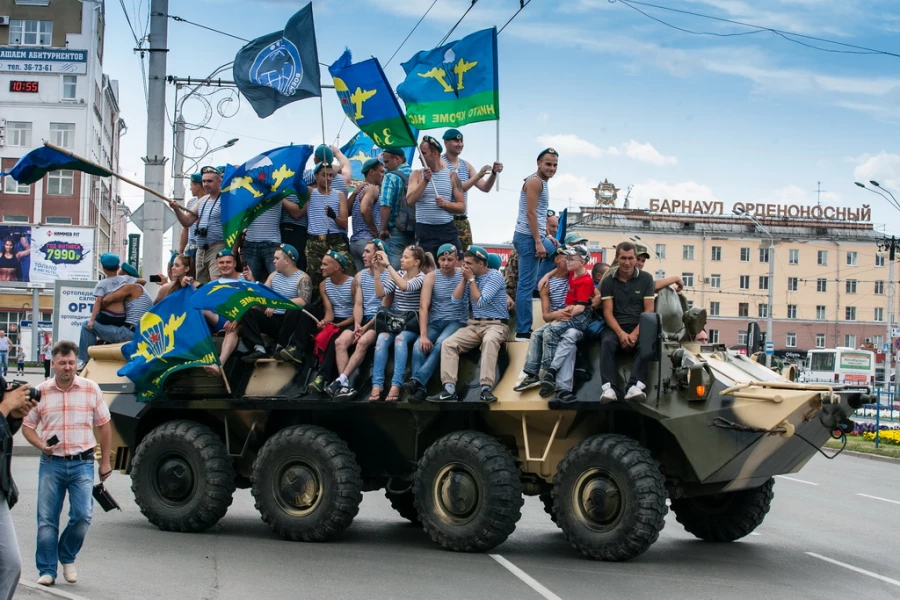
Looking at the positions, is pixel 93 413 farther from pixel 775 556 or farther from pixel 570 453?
pixel 775 556

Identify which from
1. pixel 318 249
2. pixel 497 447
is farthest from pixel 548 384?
pixel 318 249

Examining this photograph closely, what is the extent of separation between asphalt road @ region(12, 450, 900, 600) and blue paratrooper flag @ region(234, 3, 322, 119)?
196 inches

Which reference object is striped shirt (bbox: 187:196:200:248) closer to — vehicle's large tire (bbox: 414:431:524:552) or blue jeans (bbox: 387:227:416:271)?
blue jeans (bbox: 387:227:416:271)

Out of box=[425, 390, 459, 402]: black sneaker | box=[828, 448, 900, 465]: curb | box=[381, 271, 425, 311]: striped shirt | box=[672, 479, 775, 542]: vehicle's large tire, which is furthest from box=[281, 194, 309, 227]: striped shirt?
box=[828, 448, 900, 465]: curb

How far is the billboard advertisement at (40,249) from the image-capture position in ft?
178

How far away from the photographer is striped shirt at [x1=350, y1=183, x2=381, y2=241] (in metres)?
13.9

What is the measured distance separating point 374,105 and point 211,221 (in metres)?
2.27

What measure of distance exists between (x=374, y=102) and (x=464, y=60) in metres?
1.13

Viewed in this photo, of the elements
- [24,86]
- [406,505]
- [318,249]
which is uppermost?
[24,86]

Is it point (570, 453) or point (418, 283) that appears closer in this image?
point (570, 453)

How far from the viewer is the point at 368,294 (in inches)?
494

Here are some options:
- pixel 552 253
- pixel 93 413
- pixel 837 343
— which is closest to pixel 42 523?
pixel 93 413

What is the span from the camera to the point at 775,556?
38.6 feet

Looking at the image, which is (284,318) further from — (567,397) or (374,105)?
(567,397)
